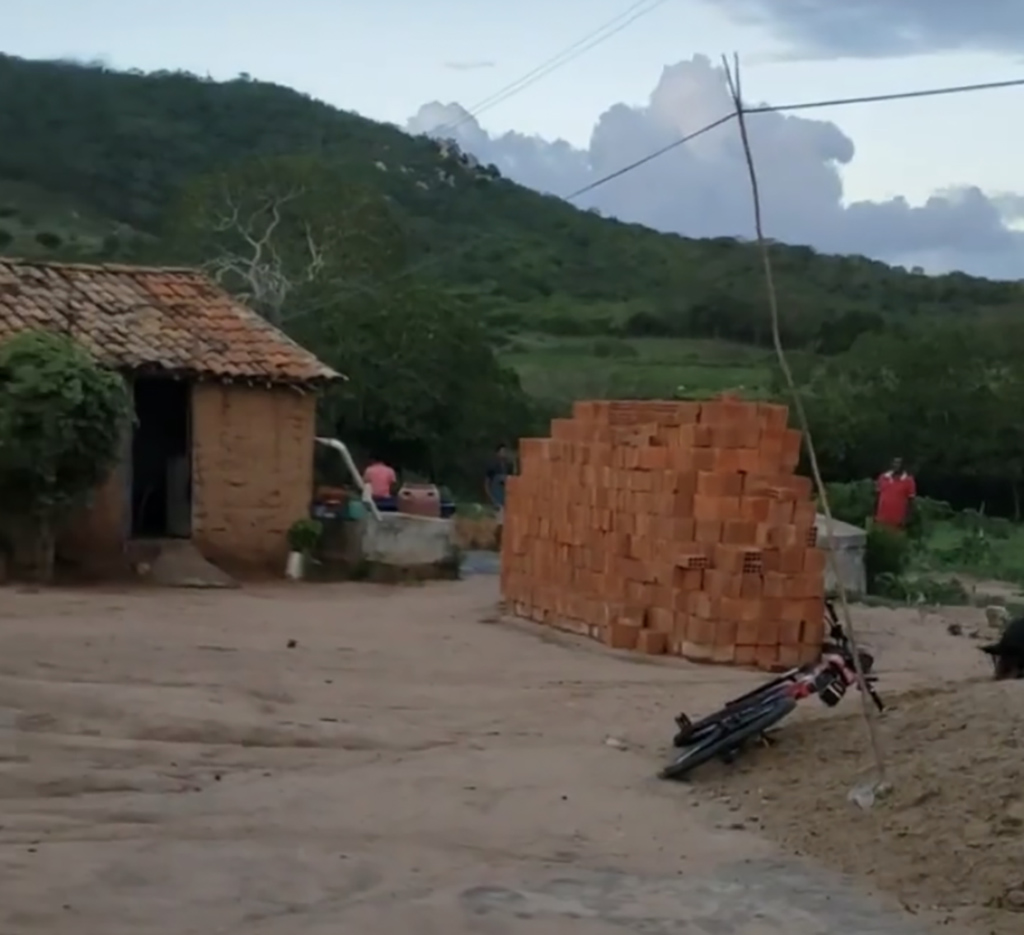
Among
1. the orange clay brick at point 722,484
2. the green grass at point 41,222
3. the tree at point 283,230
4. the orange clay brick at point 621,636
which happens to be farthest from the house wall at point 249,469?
the green grass at point 41,222

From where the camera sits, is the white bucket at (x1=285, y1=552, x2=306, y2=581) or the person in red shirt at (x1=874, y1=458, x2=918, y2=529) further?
the person in red shirt at (x1=874, y1=458, x2=918, y2=529)

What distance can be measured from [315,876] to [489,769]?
105 inches

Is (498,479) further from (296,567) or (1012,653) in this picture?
(1012,653)

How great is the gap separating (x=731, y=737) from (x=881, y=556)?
1141cm

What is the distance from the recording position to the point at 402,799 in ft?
30.4

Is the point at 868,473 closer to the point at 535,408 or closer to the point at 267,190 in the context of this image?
the point at 535,408

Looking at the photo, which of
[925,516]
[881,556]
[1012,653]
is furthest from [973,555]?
[1012,653]

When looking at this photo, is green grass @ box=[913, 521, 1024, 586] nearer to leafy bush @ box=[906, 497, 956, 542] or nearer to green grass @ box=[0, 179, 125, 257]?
leafy bush @ box=[906, 497, 956, 542]

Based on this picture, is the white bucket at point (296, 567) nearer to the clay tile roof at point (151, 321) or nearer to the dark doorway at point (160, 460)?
the dark doorway at point (160, 460)

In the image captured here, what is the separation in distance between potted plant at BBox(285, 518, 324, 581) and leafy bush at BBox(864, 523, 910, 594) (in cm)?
645

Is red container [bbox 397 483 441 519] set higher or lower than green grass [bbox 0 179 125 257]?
lower

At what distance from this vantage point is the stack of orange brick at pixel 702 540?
14.5 m

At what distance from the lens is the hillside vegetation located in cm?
3200

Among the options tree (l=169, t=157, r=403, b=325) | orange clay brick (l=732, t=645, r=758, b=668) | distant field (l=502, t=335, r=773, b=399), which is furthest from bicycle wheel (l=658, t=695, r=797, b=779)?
distant field (l=502, t=335, r=773, b=399)
